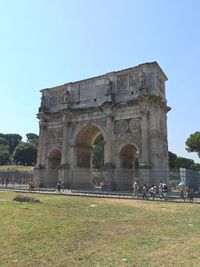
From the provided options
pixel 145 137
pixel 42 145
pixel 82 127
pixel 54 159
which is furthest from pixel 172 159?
pixel 145 137

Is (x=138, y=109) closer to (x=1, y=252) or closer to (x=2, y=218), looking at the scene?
(x=2, y=218)

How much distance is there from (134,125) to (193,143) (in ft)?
73.3

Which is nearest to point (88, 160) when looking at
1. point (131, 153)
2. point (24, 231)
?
point (131, 153)

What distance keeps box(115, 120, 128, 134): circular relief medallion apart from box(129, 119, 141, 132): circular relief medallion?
0.55m

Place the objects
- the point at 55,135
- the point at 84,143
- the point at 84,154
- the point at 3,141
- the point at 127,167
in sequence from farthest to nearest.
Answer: the point at 3,141 → the point at 55,135 → the point at 84,143 → the point at 84,154 → the point at 127,167

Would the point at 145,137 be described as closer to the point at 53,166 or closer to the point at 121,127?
the point at 121,127

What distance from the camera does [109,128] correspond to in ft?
98.3

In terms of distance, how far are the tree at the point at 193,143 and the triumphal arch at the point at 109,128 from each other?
713 inches

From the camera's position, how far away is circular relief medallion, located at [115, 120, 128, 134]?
29.4m

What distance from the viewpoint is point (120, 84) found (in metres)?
30.8

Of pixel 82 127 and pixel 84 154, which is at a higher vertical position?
pixel 82 127

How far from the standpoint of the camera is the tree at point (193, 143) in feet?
155

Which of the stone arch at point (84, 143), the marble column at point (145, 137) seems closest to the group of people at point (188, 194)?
the marble column at point (145, 137)

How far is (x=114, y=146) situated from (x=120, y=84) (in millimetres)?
6446
